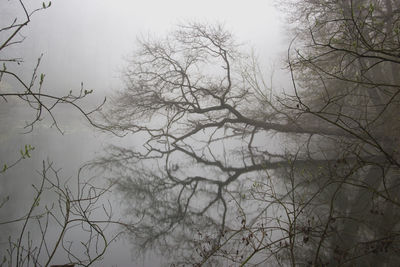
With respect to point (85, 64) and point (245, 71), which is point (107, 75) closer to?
point (85, 64)

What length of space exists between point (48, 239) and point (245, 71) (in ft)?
21.5

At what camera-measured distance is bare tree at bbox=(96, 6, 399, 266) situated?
2.71 metres

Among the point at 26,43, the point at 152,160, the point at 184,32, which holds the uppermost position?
the point at 26,43

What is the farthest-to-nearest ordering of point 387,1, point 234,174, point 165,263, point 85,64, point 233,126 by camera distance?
1. point 85,64
2. point 233,126
3. point 387,1
4. point 234,174
5. point 165,263

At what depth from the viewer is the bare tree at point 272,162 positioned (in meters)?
2.71

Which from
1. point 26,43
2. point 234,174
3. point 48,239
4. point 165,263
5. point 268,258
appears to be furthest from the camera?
point 26,43

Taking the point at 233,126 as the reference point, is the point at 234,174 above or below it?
below

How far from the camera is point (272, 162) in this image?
742 cm

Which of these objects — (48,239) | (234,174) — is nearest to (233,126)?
(234,174)

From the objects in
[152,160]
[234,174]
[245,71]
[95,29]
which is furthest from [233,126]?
[95,29]

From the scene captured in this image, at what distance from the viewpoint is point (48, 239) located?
396 centimetres

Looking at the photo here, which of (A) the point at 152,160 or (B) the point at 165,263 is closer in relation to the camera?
(B) the point at 165,263

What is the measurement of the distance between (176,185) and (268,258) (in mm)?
3403

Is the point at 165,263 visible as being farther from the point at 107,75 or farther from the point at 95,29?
the point at 95,29
